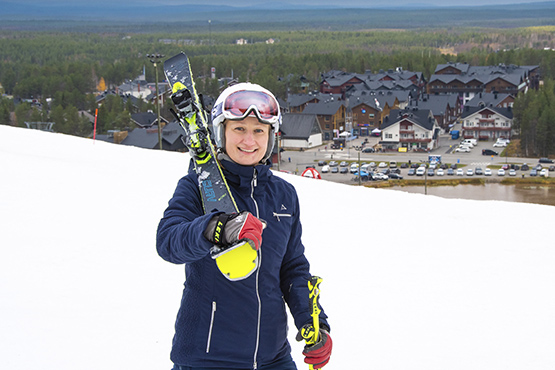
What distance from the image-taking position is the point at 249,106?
1653mm

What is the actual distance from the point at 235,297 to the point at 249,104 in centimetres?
52

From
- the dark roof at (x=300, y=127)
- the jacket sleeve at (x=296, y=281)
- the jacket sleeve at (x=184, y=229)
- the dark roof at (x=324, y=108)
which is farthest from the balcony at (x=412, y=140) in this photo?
the jacket sleeve at (x=184, y=229)

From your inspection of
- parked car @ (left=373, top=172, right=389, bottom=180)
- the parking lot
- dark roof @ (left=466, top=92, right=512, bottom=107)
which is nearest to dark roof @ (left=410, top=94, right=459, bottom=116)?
dark roof @ (left=466, top=92, right=512, bottom=107)

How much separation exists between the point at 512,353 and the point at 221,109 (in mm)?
2669

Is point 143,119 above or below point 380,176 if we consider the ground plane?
above

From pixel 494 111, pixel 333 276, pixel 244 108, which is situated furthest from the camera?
pixel 494 111

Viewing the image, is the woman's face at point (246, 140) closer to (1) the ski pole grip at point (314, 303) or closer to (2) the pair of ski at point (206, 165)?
(2) the pair of ski at point (206, 165)

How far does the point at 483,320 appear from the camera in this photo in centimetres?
396

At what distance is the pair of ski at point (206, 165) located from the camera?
1.44 metres

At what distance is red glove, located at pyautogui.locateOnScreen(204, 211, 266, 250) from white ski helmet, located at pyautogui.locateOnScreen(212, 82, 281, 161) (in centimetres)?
36

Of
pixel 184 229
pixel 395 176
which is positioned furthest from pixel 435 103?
pixel 184 229

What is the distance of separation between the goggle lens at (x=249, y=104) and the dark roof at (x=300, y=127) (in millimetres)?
40341

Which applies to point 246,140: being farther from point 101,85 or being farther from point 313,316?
point 101,85

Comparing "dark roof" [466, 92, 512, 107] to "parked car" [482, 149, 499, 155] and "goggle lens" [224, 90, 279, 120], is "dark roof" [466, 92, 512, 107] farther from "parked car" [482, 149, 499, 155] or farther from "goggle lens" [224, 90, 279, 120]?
"goggle lens" [224, 90, 279, 120]
